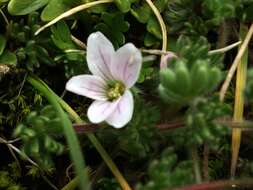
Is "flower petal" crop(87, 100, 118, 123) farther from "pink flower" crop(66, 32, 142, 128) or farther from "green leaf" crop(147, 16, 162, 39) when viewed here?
"green leaf" crop(147, 16, 162, 39)

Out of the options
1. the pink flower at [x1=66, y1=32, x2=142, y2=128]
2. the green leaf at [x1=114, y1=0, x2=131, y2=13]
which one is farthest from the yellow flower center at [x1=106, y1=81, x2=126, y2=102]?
the green leaf at [x1=114, y1=0, x2=131, y2=13]

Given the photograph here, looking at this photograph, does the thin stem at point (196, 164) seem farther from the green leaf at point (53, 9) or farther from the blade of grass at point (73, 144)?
the green leaf at point (53, 9)

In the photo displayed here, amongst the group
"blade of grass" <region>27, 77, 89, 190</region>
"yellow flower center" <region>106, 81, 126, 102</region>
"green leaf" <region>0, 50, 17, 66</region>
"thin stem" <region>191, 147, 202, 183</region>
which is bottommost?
"thin stem" <region>191, 147, 202, 183</region>

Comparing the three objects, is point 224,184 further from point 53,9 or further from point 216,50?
point 53,9

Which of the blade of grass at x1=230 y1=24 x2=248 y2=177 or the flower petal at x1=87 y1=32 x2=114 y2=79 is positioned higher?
the flower petal at x1=87 y1=32 x2=114 y2=79

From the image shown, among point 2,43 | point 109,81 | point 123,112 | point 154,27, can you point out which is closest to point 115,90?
point 109,81

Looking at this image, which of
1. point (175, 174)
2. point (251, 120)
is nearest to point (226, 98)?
point (251, 120)
